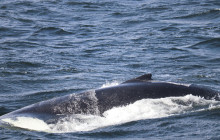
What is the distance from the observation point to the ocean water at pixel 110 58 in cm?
1030

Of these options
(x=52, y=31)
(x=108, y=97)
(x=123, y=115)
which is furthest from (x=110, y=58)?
(x=123, y=115)

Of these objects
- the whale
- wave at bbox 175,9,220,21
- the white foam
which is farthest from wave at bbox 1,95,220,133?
wave at bbox 175,9,220,21

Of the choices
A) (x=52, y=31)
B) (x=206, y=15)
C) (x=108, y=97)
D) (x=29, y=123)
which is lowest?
(x=29, y=123)

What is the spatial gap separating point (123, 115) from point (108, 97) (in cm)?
59

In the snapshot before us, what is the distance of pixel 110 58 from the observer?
19688mm

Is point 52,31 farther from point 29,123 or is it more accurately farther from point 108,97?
point 29,123

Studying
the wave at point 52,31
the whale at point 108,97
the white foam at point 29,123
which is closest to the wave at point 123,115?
the white foam at point 29,123

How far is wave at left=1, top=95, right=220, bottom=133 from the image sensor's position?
1036 centimetres

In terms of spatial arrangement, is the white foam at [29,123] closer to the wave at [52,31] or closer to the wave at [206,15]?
the wave at [52,31]

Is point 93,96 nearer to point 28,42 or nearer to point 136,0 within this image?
→ point 28,42

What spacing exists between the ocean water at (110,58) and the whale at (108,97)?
0.18 meters

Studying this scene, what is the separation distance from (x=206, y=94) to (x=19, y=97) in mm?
5929

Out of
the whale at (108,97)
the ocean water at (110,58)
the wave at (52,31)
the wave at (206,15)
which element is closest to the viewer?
the ocean water at (110,58)

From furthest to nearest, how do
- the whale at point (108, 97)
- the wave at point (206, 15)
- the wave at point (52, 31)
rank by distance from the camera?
the wave at point (206, 15) < the wave at point (52, 31) < the whale at point (108, 97)
